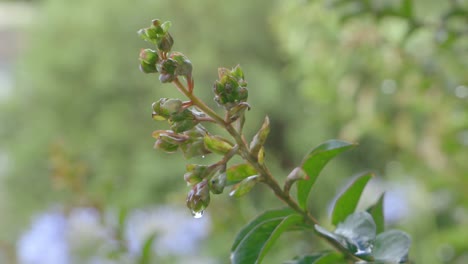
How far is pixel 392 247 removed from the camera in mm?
195

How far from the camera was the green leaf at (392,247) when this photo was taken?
7.4 inches

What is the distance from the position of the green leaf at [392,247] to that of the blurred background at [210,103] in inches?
17.0

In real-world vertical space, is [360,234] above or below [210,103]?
below

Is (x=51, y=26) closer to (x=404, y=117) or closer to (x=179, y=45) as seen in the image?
(x=179, y=45)

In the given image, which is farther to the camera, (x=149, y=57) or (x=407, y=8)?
(x=407, y=8)

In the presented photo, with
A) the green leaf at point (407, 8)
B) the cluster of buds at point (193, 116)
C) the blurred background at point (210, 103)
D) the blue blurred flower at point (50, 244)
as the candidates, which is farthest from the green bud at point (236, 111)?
the blue blurred flower at point (50, 244)

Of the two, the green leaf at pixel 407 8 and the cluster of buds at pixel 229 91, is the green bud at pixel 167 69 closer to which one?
the cluster of buds at pixel 229 91

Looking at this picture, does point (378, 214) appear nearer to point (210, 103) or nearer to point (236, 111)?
point (236, 111)

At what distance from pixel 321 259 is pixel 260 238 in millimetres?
19

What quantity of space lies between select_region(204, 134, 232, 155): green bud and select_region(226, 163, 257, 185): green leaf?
15 millimetres

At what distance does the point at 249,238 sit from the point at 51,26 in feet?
5.48

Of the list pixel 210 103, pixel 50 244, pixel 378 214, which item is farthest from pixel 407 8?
pixel 210 103

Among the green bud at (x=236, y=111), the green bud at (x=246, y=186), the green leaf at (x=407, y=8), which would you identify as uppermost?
the green leaf at (x=407, y=8)

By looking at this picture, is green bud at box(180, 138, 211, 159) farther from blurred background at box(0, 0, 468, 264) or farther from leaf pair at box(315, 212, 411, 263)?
blurred background at box(0, 0, 468, 264)
